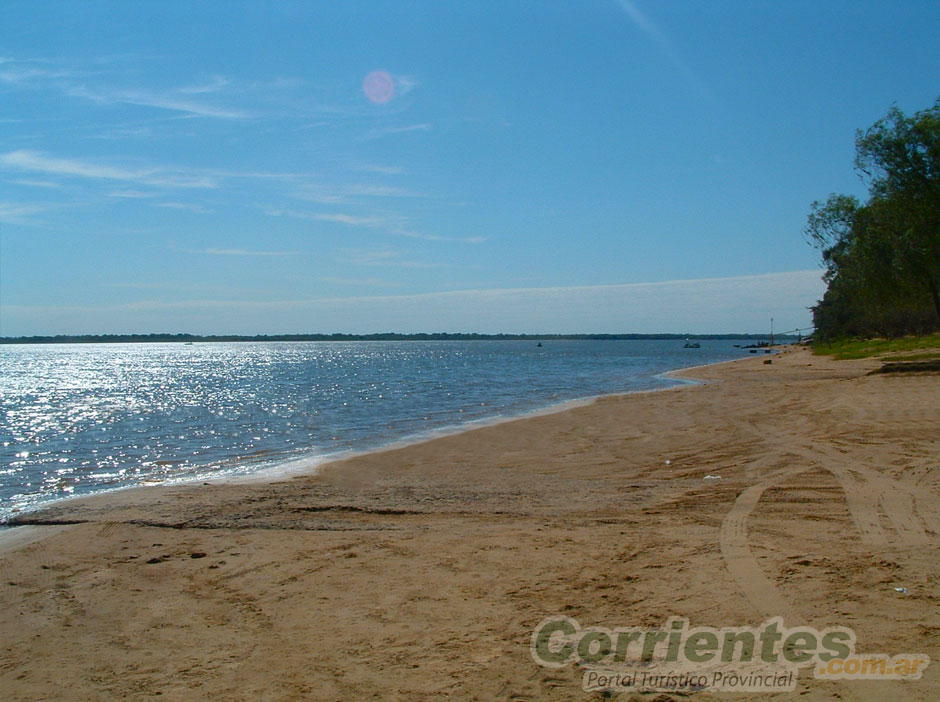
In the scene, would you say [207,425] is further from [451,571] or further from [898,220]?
[898,220]

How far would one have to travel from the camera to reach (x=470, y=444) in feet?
60.0

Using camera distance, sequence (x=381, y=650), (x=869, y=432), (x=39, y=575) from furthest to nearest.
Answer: (x=869, y=432), (x=39, y=575), (x=381, y=650)

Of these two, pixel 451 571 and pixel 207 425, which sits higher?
pixel 451 571

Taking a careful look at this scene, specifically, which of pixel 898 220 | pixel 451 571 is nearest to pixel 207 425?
pixel 451 571

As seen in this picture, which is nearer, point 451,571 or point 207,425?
point 451,571

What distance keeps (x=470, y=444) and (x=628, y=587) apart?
12.0 metres

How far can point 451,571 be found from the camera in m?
7.22

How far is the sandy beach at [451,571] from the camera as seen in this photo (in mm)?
5090

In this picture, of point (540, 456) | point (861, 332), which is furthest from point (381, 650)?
point (861, 332)

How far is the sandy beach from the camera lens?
200 inches

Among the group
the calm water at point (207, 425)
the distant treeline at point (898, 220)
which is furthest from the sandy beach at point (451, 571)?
the distant treeline at point (898, 220)

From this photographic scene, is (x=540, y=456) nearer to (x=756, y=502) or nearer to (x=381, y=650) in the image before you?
(x=756, y=502)

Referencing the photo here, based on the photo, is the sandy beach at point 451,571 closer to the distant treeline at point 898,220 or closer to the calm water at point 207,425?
the calm water at point 207,425

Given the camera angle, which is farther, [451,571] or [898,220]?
[898,220]
